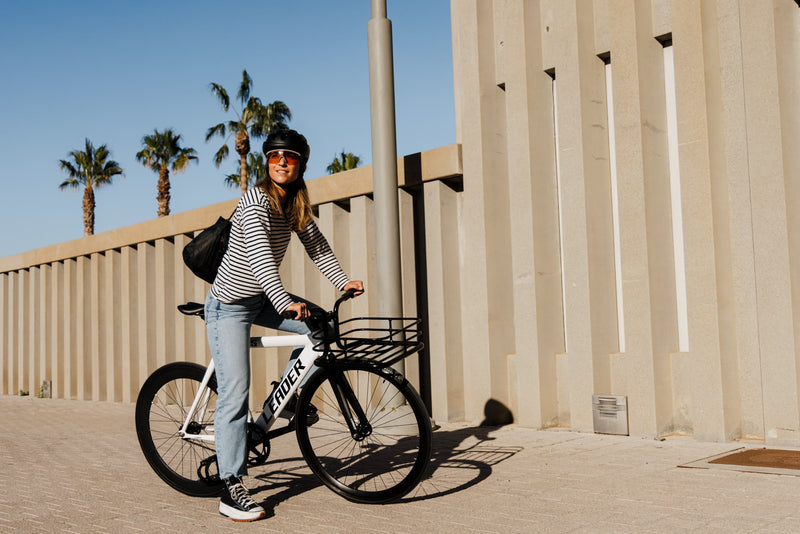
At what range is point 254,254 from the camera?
4.53 metres

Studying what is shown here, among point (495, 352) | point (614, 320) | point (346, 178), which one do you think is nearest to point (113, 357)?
point (346, 178)

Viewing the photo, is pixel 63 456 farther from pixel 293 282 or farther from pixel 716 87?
pixel 716 87

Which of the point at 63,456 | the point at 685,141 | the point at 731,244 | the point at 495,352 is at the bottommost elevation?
the point at 63,456

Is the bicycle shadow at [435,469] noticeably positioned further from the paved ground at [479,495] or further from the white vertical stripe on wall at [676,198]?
the white vertical stripe on wall at [676,198]

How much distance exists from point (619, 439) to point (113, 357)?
31.6 ft

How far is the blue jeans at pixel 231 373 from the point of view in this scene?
15.0 feet

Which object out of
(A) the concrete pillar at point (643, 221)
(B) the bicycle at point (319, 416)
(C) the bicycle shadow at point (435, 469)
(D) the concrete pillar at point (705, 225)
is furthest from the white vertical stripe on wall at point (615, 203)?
(B) the bicycle at point (319, 416)

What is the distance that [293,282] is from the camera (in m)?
10.3

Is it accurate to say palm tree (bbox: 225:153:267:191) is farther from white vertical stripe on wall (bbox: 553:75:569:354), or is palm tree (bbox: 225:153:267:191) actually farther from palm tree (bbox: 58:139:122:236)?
white vertical stripe on wall (bbox: 553:75:569:354)

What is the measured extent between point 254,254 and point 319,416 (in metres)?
1.10

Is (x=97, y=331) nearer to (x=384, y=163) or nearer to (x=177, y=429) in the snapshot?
(x=384, y=163)

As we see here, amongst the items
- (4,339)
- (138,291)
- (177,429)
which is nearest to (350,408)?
(177,429)

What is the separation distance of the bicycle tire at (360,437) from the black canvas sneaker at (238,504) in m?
0.45

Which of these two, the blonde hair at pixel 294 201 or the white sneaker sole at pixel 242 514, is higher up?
the blonde hair at pixel 294 201
